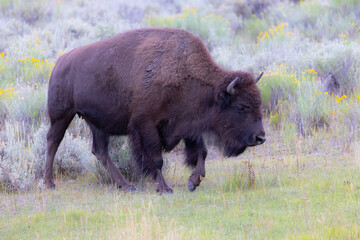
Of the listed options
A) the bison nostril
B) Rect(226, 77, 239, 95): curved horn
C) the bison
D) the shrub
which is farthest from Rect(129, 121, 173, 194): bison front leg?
the shrub

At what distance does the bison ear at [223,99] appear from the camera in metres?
6.86

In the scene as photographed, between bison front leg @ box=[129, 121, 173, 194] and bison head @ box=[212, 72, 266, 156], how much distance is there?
83 centimetres

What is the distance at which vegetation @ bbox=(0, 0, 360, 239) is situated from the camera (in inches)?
205

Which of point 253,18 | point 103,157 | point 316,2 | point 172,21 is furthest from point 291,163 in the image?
point 253,18

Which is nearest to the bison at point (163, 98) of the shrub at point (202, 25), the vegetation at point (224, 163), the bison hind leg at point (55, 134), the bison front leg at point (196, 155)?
the bison front leg at point (196, 155)

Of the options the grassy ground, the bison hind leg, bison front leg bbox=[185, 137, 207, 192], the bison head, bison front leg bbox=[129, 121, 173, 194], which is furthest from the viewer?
the bison hind leg

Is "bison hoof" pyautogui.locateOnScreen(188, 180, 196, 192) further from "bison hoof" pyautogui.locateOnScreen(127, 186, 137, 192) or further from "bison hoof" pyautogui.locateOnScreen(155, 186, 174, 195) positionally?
"bison hoof" pyautogui.locateOnScreen(127, 186, 137, 192)

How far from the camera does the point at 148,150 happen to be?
7.05 m

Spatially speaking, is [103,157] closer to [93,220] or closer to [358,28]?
[93,220]

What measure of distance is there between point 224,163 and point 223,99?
214 cm

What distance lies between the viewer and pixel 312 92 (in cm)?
1041

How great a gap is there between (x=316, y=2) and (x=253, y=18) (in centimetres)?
334

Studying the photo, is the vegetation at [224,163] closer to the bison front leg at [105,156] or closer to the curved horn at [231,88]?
the bison front leg at [105,156]

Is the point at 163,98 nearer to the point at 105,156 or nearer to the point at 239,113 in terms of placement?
the point at 239,113
